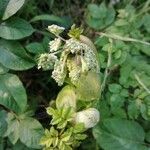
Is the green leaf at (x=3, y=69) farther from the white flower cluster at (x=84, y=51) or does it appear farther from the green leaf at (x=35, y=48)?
the white flower cluster at (x=84, y=51)

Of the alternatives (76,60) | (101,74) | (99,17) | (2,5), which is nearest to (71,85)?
(76,60)

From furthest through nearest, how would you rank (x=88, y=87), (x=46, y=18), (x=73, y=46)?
(x=46, y=18) → (x=88, y=87) → (x=73, y=46)

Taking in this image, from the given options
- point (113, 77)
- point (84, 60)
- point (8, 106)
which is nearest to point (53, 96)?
point (113, 77)

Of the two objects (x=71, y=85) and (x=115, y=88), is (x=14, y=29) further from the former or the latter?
(x=115, y=88)

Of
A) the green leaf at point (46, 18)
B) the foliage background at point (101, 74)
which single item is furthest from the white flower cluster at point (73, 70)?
the green leaf at point (46, 18)

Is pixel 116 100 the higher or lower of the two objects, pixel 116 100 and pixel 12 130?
the higher

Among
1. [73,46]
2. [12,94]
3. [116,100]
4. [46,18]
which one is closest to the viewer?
[73,46]

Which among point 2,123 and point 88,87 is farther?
point 2,123
